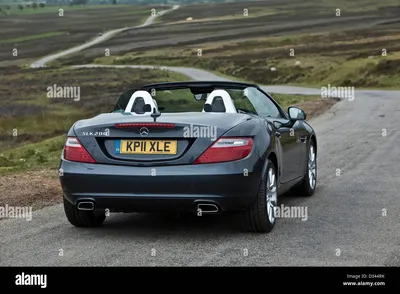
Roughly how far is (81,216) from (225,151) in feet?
5.64

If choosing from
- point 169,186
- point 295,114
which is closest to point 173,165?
point 169,186

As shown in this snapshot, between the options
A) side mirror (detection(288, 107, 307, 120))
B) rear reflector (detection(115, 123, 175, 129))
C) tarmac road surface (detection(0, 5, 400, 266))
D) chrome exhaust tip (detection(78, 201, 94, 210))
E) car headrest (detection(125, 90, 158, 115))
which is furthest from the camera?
side mirror (detection(288, 107, 307, 120))

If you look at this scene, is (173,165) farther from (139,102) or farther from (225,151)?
(139,102)

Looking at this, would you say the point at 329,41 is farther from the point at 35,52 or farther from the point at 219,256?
the point at 219,256

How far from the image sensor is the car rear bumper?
688 centimetres

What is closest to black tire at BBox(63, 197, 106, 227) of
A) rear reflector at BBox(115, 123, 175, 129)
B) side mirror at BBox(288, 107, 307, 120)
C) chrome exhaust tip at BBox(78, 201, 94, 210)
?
chrome exhaust tip at BBox(78, 201, 94, 210)

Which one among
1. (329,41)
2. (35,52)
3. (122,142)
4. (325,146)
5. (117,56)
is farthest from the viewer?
(35,52)

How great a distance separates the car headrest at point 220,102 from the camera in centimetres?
779

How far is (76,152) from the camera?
23.8 ft

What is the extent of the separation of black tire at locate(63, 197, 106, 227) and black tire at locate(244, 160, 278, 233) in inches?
59.8

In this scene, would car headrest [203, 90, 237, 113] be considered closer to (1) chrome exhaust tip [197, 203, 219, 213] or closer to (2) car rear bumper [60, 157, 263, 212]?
(2) car rear bumper [60, 157, 263, 212]

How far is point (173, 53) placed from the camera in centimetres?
10262

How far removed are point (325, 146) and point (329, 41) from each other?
8355cm
